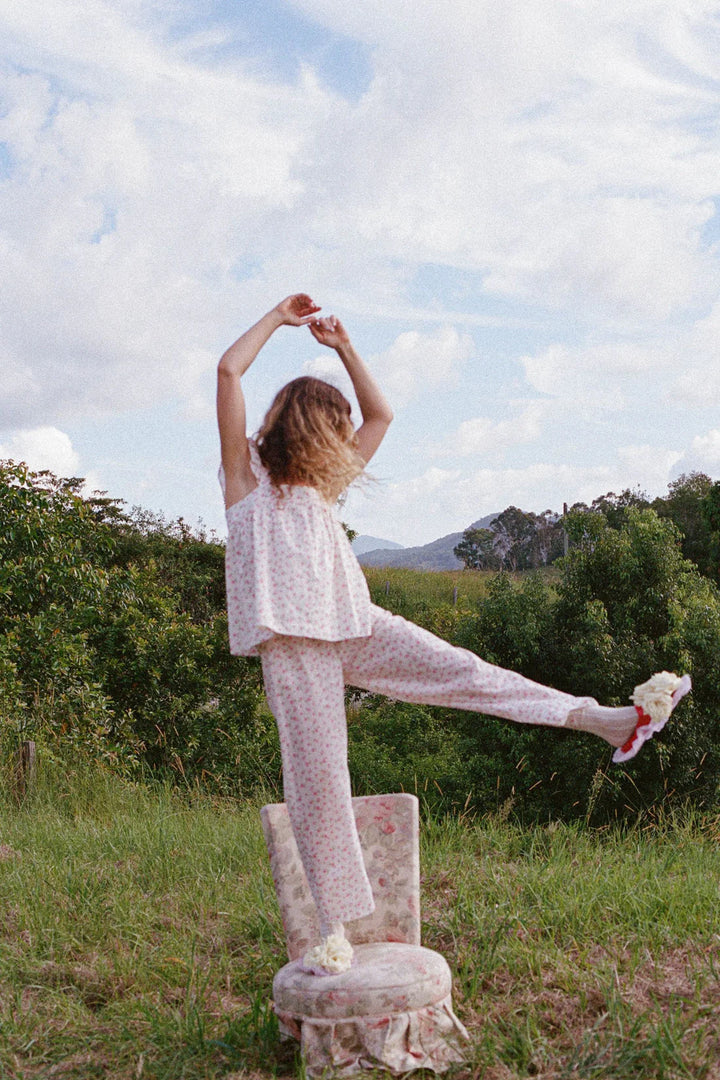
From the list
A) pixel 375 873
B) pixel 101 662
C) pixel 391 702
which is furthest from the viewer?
pixel 391 702

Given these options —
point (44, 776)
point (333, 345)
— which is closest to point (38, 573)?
point (44, 776)

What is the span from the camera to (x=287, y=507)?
3.10 metres

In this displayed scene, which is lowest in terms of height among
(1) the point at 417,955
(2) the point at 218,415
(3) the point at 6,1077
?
(3) the point at 6,1077

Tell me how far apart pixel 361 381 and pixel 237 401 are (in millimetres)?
473

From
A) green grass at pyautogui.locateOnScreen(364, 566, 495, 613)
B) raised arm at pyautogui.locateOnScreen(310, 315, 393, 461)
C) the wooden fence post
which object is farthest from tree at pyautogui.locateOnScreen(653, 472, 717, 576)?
raised arm at pyautogui.locateOnScreen(310, 315, 393, 461)

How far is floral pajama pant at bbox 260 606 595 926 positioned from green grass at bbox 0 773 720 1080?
0.61 m

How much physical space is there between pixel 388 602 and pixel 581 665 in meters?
11.9

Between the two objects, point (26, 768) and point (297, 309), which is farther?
point (26, 768)

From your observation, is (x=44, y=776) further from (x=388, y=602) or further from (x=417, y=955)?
(x=388, y=602)

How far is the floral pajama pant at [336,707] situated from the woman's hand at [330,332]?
916 millimetres

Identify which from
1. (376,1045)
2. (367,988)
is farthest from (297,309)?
(376,1045)

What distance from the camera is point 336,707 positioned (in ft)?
9.96

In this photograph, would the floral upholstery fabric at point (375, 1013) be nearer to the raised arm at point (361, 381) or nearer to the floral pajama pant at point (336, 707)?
the floral pajama pant at point (336, 707)

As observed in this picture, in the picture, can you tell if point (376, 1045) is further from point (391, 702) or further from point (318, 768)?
point (391, 702)
